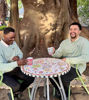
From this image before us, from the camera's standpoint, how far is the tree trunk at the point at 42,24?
14.6 ft

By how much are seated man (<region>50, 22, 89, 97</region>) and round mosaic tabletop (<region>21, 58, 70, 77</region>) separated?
0.21m

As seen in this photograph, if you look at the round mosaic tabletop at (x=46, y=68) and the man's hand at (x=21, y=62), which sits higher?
the man's hand at (x=21, y=62)

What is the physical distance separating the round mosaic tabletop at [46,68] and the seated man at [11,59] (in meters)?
0.16

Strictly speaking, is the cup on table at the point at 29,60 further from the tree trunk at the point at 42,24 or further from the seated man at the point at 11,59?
the tree trunk at the point at 42,24

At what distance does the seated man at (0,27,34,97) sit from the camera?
2.49 m

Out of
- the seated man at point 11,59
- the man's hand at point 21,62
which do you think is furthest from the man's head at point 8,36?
the man's hand at point 21,62

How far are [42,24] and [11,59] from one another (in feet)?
6.20

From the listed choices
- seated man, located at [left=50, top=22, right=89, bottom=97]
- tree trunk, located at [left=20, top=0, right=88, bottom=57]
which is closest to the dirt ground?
seated man, located at [left=50, top=22, right=89, bottom=97]

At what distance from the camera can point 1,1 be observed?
14.2 metres

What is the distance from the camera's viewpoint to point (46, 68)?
2445 millimetres

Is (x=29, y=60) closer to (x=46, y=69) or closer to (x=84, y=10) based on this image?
(x=46, y=69)

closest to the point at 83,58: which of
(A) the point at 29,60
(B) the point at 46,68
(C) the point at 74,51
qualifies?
(C) the point at 74,51

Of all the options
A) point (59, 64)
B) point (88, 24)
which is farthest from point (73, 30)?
point (88, 24)

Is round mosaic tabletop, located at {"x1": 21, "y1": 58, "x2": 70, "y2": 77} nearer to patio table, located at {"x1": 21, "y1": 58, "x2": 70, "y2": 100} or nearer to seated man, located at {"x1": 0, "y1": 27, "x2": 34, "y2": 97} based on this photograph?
patio table, located at {"x1": 21, "y1": 58, "x2": 70, "y2": 100}
